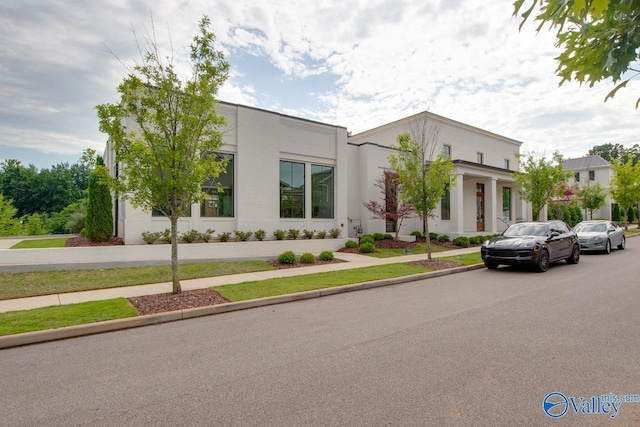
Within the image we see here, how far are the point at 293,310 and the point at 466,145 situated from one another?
24.4 m

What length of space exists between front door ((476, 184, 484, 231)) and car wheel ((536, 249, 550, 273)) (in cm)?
1438

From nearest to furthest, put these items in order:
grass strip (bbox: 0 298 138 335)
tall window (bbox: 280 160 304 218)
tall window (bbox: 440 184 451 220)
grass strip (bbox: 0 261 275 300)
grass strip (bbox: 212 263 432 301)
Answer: grass strip (bbox: 0 298 138 335)
grass strip (bbox: 212 263 432 301)
grass strip (bbox: 0 261 275 300)
tall window (bbox: 280 160 304 218)
tall window (bbox: 440 184 451 220)

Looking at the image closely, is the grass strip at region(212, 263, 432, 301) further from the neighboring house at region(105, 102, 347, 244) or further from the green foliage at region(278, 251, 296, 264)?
the neighboring house at region(105, 102, 347, 244)

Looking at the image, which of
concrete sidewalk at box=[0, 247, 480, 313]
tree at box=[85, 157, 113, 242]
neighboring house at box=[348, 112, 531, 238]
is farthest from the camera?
neighboring house at box=[348, 112, 531, 238]

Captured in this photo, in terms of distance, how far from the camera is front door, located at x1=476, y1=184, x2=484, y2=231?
26.0 m

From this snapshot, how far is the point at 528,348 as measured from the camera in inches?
185

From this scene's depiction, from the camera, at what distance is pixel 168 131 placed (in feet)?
25.7

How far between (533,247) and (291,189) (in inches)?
413

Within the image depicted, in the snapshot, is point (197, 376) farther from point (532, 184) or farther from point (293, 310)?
point (532, 184)

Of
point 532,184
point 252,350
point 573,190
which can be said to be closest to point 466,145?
point 532,184

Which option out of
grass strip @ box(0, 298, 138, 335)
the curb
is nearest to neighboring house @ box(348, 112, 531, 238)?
the curb

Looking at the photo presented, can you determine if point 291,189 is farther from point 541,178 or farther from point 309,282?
point 541,178

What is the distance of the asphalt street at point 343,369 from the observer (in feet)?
10.5

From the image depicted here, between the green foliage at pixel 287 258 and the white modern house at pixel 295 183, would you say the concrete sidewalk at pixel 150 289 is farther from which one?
the white modern house at pixel 295 183
